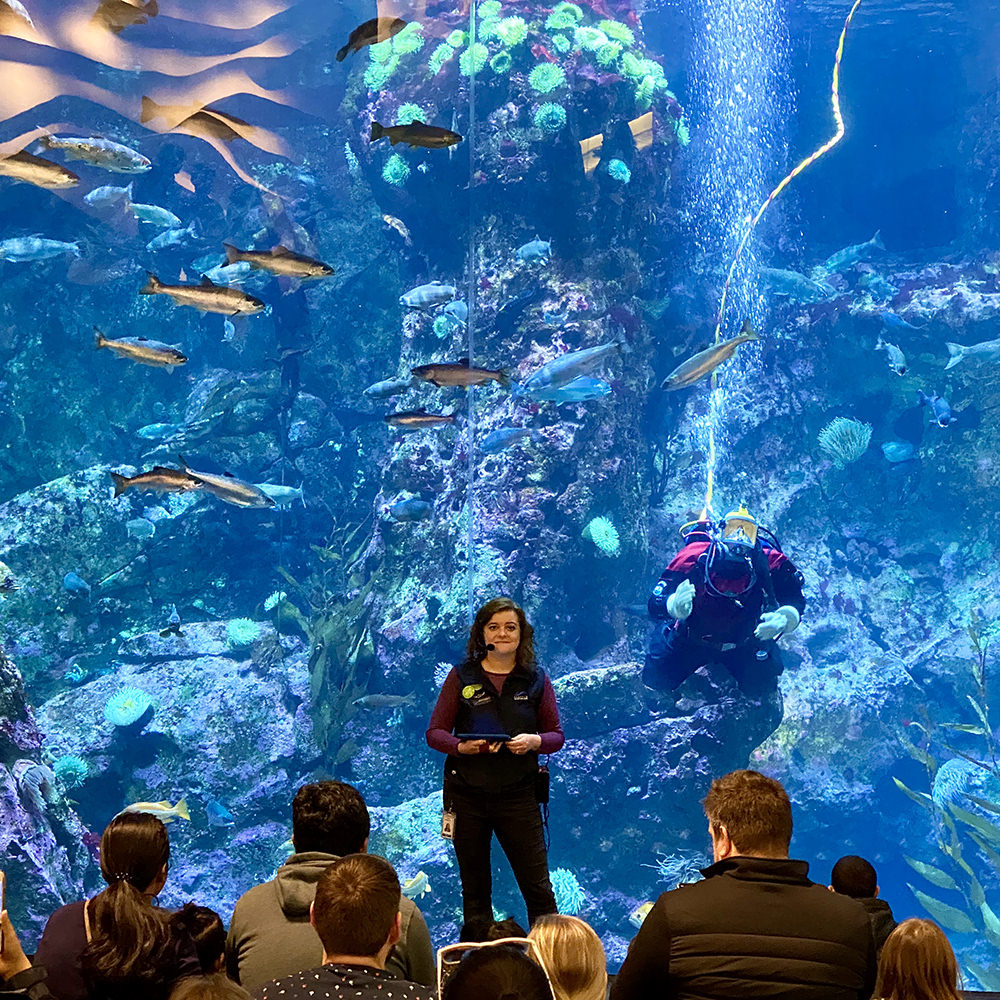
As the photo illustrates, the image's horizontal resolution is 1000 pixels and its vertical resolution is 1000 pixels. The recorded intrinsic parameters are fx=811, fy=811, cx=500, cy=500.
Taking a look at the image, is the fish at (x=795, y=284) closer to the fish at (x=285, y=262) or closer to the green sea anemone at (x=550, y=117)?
the green sea anemone at (x=550, y=117)

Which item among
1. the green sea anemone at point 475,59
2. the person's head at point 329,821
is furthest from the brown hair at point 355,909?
the green sea anemone at point 475,59

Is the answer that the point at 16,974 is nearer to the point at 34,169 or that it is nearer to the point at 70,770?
the point at 34,169

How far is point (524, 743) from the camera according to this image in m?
3.05

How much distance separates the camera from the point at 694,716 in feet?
24.5

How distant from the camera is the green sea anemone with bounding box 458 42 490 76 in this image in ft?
33.6

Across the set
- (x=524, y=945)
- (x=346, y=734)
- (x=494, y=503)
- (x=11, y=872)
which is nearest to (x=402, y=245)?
(x=494, y=503)

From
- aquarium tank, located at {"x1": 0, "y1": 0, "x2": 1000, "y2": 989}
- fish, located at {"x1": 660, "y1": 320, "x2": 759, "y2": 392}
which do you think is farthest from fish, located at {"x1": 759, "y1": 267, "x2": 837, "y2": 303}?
fish, located at {"x1": 660, "y1": 320, "x2": 759, "y2": 392}

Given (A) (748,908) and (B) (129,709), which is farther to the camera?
(B) (129,709)

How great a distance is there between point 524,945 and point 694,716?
19.8 feet

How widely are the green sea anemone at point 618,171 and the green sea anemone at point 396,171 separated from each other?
2854 mm

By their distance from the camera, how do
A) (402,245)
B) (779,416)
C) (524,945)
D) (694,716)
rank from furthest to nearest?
(779,416) → (402,245) → (694,716) → (524,945)

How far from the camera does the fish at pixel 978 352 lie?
11.3 meters

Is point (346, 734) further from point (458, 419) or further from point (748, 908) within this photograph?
point (748, 908)

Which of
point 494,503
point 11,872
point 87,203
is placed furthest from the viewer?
point 87,203
